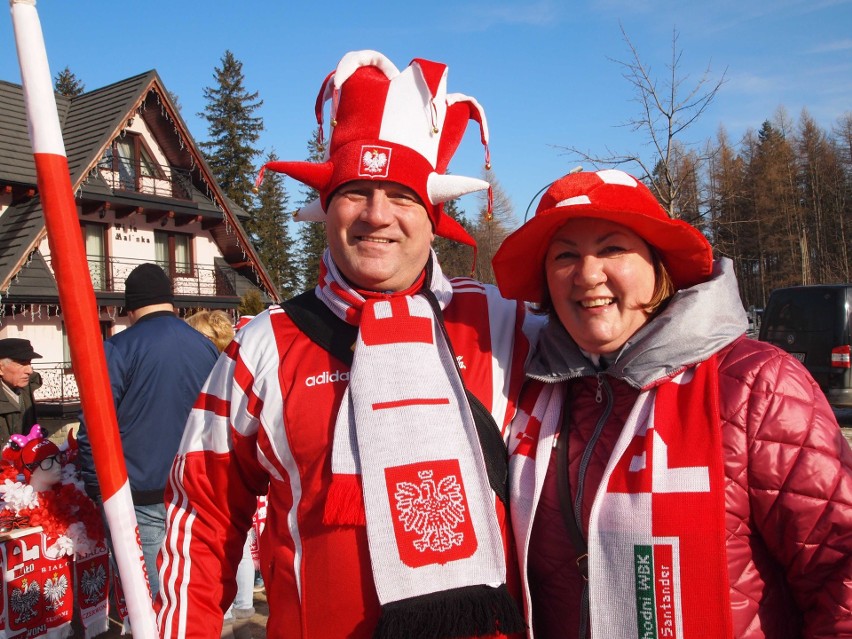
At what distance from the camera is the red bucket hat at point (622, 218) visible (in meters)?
1.65

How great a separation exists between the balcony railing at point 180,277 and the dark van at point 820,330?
14.6 meters

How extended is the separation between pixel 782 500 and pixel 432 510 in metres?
0.79

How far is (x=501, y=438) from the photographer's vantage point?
6.27 ft

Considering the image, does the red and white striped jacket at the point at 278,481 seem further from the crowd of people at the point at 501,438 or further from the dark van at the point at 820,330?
the dark van at the point at 820,330

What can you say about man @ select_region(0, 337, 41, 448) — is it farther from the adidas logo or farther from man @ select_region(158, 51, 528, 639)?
the adidas logo

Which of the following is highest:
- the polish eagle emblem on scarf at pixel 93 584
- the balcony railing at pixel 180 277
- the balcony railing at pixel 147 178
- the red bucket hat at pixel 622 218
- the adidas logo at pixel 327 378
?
the balcony railing at pixel 147 178

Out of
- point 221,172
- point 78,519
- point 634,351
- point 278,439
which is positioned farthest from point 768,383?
point 221,172

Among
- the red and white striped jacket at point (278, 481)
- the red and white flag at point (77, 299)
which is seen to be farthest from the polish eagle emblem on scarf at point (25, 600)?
the red and white flag at point (77, 299)

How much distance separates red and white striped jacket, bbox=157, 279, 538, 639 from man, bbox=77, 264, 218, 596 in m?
2.11

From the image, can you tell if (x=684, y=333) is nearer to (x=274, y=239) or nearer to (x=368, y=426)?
(x=368, y=426)

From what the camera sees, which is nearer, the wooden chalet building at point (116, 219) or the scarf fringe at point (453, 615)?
the scarf fringe at point (453, 615)

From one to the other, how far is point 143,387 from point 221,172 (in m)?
35.9

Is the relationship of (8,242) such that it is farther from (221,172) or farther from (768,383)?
(221,172)

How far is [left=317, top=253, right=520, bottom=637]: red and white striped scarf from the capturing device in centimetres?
169
